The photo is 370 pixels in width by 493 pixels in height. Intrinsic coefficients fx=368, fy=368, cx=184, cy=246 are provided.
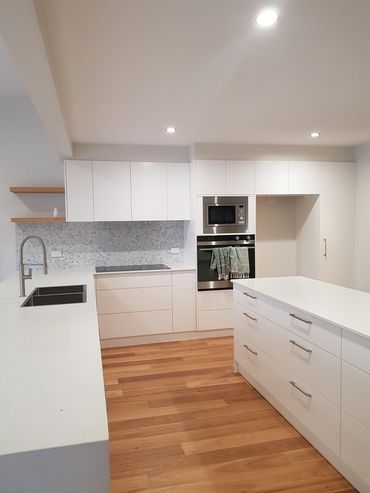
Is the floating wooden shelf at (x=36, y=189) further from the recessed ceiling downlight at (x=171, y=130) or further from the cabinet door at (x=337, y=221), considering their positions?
the cabinet door at (x=337, y=221)

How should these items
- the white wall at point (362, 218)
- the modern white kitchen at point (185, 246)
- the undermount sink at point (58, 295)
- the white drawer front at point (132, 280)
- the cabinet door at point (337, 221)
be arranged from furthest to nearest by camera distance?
the cabinet door at point (337, 221)
the white wall at point (362, 218)
the white drawer front at point (132, 280)
the undermount sink at point (58, 295)
the modern white kitchen at point (185, 246)

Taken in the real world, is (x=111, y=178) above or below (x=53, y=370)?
above

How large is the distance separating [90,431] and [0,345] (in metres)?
0.89

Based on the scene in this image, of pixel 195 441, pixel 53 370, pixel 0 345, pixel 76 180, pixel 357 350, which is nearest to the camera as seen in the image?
pixel 53 370

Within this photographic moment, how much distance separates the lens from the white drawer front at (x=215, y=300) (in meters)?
4.50

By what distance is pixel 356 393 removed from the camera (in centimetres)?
183

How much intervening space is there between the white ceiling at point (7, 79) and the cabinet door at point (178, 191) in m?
1.89

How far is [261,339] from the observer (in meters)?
2.86

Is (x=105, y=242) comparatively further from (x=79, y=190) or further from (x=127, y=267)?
(x=79, y=190)

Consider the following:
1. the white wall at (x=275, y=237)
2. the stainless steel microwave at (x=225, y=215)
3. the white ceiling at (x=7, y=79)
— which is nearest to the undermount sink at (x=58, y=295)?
the stainless steel microwave at (x=225, y=215)

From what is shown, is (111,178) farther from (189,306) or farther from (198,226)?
(189,306)

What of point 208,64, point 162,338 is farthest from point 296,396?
point 162,338

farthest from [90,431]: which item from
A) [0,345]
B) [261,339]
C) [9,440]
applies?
[261,339]

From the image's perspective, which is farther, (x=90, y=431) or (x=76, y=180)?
(x=76, y=180)
